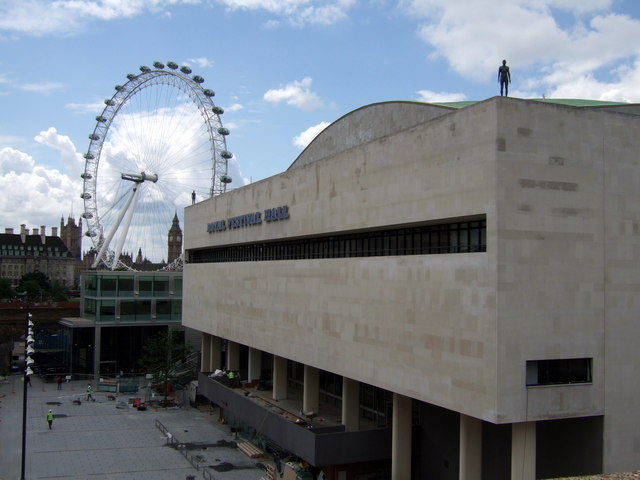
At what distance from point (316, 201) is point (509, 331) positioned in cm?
1467

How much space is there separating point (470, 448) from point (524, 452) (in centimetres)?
266

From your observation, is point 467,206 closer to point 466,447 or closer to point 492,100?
point 492,100

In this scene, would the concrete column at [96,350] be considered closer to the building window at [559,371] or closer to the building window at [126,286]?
the building window at [126,286]

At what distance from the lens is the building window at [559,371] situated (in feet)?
72.8

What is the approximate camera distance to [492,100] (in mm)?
22266

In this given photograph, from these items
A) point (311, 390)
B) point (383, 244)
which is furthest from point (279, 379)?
point (383, 244)

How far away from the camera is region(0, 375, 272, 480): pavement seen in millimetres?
35125

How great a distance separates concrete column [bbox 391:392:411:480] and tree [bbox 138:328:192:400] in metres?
31.9

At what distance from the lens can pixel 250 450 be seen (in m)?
39.6

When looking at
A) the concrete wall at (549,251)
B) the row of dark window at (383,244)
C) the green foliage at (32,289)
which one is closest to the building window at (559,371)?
the concrete wall at (549,251)

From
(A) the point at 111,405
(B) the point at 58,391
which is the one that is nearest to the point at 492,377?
(A) the point at 111,405

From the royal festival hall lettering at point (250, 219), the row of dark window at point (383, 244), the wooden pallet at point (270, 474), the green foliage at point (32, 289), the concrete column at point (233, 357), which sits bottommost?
the wooden pallet at point (270, 474)

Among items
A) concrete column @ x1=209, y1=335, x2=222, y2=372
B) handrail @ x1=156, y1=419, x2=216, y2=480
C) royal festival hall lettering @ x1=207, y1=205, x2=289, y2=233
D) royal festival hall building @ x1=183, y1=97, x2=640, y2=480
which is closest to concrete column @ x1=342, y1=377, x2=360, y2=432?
royal festival hall building @ x1=183, y1=97, x2=640, y2=480

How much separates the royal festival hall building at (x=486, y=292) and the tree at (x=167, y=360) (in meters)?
27.0
